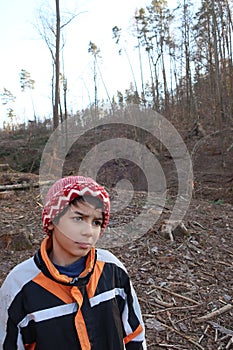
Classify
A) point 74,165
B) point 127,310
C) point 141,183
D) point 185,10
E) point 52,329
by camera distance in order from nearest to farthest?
1. point 52,329
2. point 127,310
3. point 141,183
4. point 74,165
5. point 185,10

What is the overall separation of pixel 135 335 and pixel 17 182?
22.4ft

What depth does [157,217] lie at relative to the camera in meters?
5.34

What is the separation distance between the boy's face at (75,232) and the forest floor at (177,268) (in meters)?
1.73

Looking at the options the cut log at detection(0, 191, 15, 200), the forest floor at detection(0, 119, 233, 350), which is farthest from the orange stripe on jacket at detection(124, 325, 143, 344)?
the cut log at detection(0, 191, 15, 200)

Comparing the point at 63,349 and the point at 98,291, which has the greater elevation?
the point at 98,291

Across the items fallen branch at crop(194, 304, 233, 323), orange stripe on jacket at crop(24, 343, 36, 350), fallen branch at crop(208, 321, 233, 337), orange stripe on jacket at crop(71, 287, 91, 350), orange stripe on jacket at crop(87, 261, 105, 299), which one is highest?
orange stripe on jacket at crop(87, 261, 105, 299)

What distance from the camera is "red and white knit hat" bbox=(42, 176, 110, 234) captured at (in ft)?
4.46

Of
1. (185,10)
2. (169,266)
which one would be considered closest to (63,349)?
(169,266)

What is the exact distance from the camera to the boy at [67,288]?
1.28m

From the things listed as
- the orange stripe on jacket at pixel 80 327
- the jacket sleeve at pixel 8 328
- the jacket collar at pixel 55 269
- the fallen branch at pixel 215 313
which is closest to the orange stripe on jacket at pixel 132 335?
the orange stripe on jacket at pixel 80 327

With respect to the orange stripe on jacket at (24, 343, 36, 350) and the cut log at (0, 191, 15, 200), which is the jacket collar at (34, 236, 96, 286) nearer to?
the orange stripe on jacket at (24, 343, 36, 350)

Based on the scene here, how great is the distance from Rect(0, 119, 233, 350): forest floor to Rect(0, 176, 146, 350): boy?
1567 mm

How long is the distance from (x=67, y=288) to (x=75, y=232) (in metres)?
0.22

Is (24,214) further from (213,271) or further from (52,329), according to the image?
(52,329)
